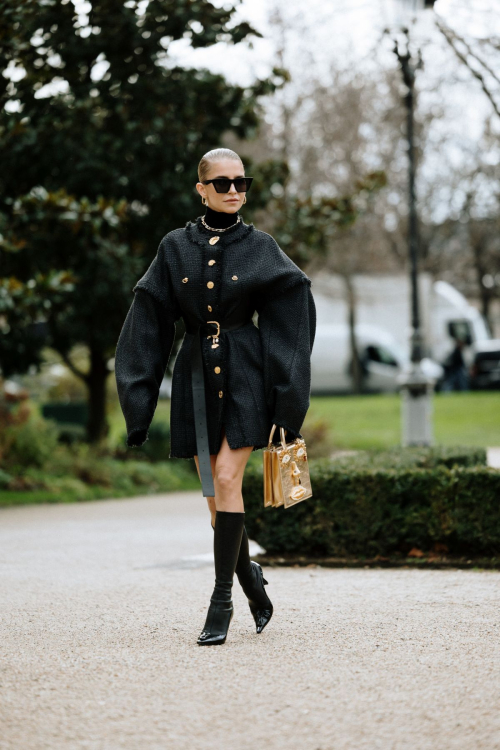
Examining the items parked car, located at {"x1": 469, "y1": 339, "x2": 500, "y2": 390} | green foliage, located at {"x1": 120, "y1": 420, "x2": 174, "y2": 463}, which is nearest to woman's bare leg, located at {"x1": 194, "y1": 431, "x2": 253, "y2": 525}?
green foliage, located at {"x1": 120, "y1": 420, "x2": 174, "y2": 463}

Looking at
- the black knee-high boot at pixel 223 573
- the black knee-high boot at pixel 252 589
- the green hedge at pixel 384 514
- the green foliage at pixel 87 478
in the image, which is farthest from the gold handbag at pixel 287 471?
the green foliage at pixel 87 478

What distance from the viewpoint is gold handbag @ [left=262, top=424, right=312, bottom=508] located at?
4250 millimetres

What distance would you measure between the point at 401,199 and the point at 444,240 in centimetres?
592

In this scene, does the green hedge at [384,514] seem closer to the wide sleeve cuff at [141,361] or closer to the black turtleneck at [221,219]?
the wide sleeve cuff at [141,361]

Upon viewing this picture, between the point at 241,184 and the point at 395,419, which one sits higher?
the point at 241,184

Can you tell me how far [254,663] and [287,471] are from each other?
790mm

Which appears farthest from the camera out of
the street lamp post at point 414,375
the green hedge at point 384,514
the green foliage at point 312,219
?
the street lamp post at point 414,375

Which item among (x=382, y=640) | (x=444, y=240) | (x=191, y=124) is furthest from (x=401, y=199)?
(x=382, y=640)

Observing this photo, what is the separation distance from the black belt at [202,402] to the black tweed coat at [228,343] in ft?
0.08

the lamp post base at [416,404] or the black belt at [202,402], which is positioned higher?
the black belt at [202,402]

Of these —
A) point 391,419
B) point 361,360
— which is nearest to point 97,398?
point 391,419

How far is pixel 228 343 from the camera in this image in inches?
169

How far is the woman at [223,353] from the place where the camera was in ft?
14.0

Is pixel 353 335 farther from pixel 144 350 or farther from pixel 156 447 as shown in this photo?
pixel 144 350
